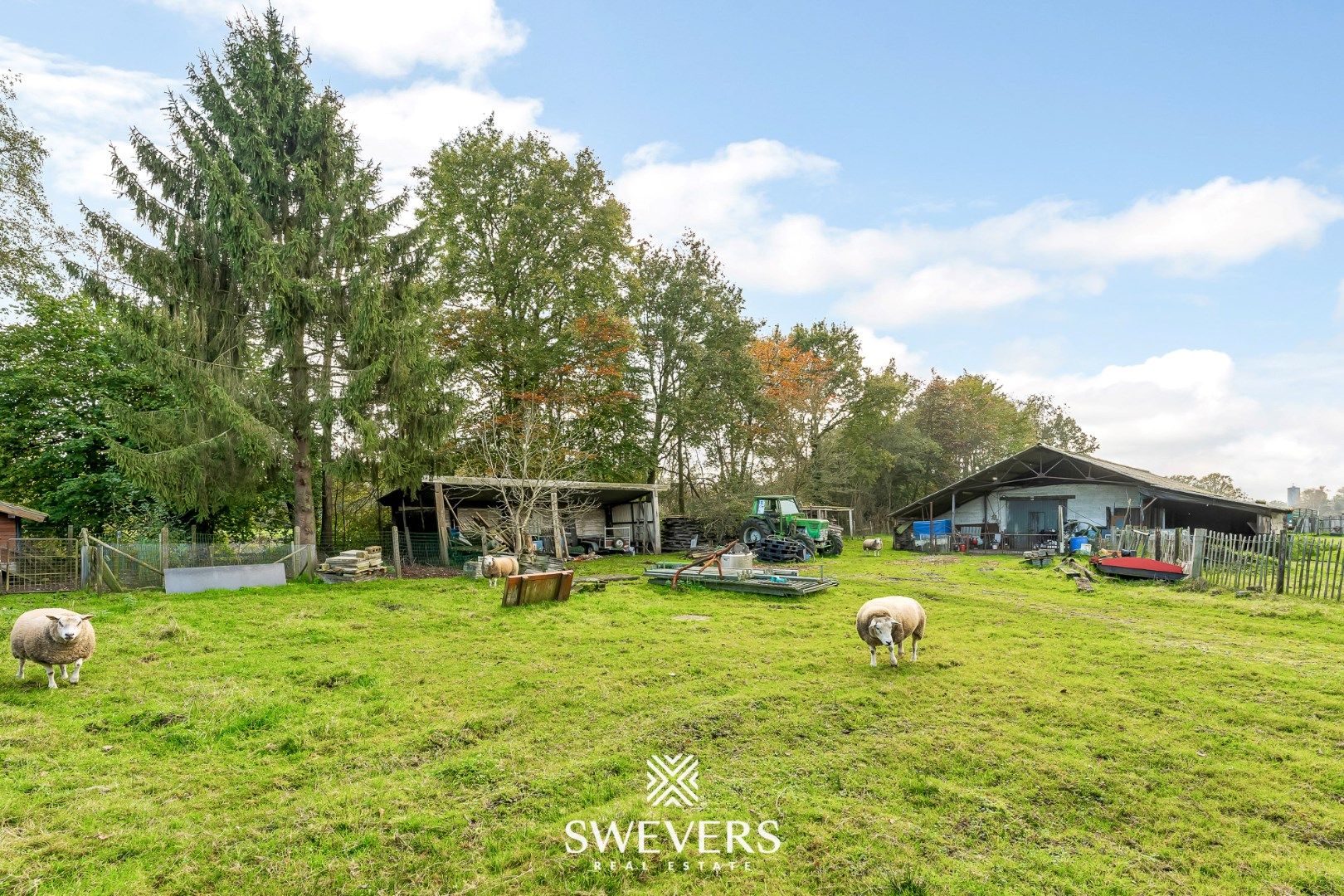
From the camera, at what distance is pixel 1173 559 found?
15.5m

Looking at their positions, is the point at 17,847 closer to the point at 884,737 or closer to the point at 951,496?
the point at 884,737

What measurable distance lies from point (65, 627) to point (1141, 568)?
20420 millimetres

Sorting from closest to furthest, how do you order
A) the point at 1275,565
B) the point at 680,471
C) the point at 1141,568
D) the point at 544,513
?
the point at 1275,565 → the point at 1141,568 → the point at 544,513 → the point at 680,471

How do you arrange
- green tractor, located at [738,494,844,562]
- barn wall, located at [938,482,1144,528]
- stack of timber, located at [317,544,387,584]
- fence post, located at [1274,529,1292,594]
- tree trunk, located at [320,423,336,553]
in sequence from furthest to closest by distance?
barn wall, located at [938,482,1144,528] < green tractor, located at [738,494,844,562] < tree trunk, located at [320,423,336,553] < stack of timber, located at [317,544,387,584] < fence post, located at [1274,529,1292,594]

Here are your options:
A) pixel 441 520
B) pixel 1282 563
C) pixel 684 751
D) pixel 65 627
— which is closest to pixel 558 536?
pixel 441 520

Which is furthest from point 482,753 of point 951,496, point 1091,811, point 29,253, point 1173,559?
point 951,496

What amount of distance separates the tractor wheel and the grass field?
13.0 meters

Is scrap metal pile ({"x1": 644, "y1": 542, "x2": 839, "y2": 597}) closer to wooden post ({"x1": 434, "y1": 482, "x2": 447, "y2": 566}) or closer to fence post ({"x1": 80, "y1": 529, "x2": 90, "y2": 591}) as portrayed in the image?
wooden post ({"x1": 434, "y1": 482, "x2": 447, "y2": 566})

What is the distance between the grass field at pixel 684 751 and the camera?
356cm

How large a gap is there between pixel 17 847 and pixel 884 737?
6.12 m

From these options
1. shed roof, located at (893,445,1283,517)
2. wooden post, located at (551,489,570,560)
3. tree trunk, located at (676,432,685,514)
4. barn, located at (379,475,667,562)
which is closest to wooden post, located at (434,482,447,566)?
barn, located at (379,475,667,562)

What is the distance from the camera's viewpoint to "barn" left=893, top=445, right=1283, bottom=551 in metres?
24.0

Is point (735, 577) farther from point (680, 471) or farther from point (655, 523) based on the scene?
point (680, 471)

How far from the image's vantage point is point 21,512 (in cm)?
1552
